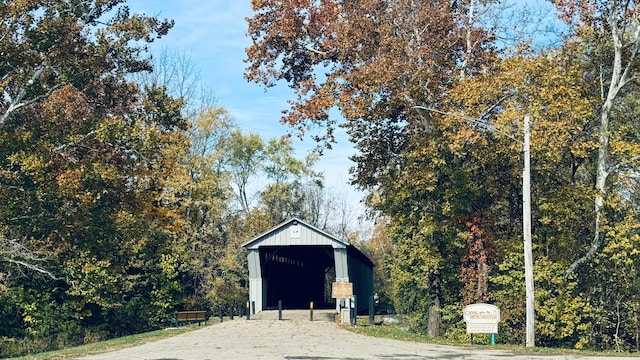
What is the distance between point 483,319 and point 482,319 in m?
0.03

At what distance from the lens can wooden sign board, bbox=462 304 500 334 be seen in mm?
17453

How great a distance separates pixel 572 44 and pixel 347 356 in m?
15.1

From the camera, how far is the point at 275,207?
59.8 meters

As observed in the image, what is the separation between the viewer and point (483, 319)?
17.5 metres

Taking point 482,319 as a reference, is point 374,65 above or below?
above

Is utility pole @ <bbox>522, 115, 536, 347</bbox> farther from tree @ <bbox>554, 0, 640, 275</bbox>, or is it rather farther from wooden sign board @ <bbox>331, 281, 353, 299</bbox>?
wooden sign board @ <bbox>331, 281, 353, 299</bbox>

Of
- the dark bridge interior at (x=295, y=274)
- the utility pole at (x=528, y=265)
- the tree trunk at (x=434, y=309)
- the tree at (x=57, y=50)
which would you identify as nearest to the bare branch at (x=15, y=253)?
the tree at (x=57, y=50)

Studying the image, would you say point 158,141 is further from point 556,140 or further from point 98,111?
point 556,140

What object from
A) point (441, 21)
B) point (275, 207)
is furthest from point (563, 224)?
point (275, 207)

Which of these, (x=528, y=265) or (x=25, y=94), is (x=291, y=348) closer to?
(x=528, y=265)

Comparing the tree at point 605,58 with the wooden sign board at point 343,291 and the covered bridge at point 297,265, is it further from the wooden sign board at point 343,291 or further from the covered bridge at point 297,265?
the covered bridge at point 297,265

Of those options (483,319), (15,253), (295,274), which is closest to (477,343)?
(483,319)

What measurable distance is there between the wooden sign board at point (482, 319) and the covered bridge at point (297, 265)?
13.4 m

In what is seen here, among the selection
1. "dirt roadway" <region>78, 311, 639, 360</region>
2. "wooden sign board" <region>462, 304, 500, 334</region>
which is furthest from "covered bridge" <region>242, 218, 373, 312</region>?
"wooden sign board" <region>462, 304, 500, 334</region>
